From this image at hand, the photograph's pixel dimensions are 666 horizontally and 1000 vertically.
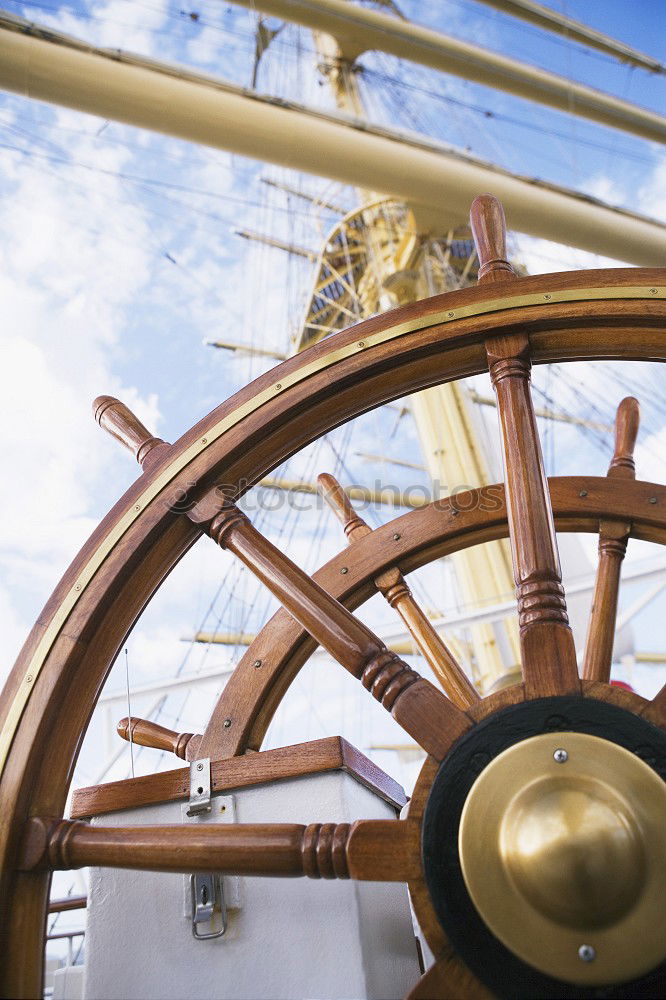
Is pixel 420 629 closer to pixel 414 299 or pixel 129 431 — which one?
pixel 129 431

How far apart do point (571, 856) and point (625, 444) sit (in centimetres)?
110

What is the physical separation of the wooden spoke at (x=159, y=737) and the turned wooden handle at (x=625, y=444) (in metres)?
0.94

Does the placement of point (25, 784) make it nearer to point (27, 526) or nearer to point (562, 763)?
point (562, 763)

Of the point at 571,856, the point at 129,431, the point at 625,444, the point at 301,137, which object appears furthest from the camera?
the point at 301,137

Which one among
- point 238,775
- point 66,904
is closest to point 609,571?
point 238,775

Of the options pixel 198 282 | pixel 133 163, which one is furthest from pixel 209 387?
pixel 133 163

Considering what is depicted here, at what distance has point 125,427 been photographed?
4.48 ft

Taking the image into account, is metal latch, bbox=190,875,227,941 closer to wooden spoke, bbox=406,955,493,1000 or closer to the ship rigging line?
wooden spoke, bbox=406,955,493,1000

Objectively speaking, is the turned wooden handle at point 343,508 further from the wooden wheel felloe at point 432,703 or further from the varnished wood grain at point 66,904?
the varnished wood grain at point 66,904

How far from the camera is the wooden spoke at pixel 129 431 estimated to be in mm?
1307

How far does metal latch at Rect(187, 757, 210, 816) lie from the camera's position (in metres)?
1.25

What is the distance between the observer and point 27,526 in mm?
6297

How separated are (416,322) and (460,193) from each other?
566cm

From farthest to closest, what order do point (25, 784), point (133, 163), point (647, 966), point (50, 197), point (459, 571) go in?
point (133, 163) < point (50, 197) < point (459, 571) < point (25, 784) < point (647, 966)
